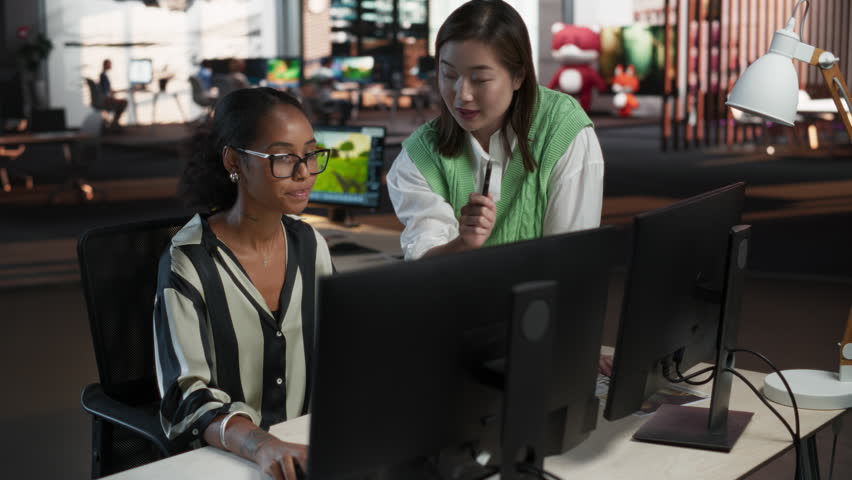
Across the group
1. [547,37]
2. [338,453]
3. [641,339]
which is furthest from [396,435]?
[547,37]

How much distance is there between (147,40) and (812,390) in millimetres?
17088

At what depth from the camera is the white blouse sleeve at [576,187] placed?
2064 millimetres

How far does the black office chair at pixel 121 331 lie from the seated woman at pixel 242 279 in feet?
0.62

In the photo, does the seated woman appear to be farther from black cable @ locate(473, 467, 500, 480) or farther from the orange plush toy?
the orange plush toy

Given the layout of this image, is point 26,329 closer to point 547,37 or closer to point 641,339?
point 641,339

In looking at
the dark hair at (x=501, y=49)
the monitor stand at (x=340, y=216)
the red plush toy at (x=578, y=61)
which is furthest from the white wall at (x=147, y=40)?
the dark hair at (x=501, y=49)

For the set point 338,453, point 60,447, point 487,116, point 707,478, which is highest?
point 487,116

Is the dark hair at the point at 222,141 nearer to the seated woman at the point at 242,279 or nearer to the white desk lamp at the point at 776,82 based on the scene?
the seated woman at the point at 242,279

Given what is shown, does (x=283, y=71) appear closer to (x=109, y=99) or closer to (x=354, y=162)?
(x=109, y=99)

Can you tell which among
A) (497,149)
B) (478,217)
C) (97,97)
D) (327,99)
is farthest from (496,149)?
(97,97)

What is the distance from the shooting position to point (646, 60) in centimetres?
1652

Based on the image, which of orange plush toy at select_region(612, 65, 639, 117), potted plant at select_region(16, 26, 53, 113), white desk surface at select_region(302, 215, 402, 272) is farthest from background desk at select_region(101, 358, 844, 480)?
orange plush toy at select_region(612, 65, 639, 117)

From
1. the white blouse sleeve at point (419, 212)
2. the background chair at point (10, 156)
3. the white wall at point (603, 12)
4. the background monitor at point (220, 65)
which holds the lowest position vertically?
the background chair at point (10, 156)

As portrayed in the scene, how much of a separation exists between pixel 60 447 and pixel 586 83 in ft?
45.7
